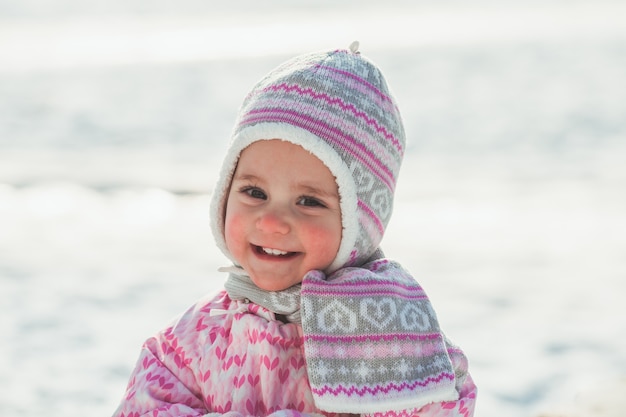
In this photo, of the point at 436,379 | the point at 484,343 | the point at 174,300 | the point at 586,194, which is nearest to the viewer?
the point at 436,379

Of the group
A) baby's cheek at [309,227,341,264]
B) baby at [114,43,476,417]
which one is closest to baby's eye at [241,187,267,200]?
baby at [114,43,476,417]

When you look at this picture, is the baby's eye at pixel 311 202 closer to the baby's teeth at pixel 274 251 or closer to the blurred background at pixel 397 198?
the baby's teeth at pixel 274 251

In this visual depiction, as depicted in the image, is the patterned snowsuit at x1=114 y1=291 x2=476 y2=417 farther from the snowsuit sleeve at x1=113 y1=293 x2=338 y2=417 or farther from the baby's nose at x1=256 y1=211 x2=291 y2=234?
the baby's nose at x1=256 y1=211 x2=291 y2=234

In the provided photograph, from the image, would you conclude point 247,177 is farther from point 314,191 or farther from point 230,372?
point 230,372

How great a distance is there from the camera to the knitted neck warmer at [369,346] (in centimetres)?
203

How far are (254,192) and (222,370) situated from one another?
0.35m

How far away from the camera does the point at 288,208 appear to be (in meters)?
2.12

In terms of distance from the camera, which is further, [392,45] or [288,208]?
[392,45]

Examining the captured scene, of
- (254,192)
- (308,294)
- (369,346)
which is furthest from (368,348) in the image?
(254,192)

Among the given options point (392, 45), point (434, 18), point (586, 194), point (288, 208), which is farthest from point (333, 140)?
point (434, 18)

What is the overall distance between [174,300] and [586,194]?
8.24 feet

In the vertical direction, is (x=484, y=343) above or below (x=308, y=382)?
above

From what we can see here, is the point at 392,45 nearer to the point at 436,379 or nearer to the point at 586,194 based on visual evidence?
the point at 586,194

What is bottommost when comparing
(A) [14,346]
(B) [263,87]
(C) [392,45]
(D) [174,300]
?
(B) [263,87]
